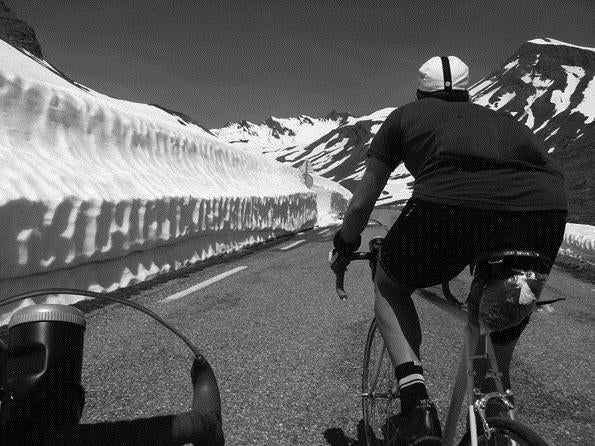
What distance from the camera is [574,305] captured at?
642 cm

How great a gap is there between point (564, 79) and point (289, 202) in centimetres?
18218

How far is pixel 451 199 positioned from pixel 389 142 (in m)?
0.35

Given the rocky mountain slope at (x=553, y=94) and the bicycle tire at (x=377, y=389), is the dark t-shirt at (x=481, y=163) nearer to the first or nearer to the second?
the bicycle tire at (x=377, y=389)

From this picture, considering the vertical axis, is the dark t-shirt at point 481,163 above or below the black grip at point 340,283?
above

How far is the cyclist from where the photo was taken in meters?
1.67

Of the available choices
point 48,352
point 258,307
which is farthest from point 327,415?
point 258,307

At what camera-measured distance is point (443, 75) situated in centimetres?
196

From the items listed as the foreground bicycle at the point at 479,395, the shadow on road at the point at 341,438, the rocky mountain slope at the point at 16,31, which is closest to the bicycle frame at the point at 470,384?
the foreground bicycle at the point at 479,395

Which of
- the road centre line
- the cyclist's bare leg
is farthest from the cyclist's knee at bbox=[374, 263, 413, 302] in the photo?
the road centre line

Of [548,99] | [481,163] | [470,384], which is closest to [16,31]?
[481,163]

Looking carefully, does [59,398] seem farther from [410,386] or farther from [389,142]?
[389,142]

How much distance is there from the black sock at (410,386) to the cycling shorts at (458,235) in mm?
322

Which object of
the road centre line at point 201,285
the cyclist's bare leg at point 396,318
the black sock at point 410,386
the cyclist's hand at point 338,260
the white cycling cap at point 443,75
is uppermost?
the white cycling cap at point 443,75

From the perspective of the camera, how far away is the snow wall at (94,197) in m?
4.54
